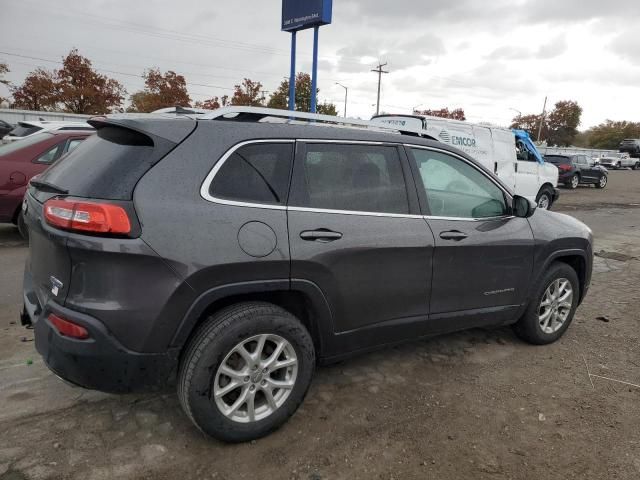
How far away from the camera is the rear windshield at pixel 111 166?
240cm

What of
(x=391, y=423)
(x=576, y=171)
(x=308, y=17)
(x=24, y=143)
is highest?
(x=308, y=17)

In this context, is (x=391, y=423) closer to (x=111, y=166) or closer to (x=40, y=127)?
(x=111, y=166)

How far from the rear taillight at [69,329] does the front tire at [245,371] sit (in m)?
0.49

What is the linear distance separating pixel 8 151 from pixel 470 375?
672 centimetres

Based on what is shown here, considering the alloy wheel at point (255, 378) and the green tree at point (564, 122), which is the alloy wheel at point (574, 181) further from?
the green tree at point (564, 122)

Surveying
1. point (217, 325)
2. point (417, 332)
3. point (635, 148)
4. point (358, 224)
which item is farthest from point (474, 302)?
point (635, 148)

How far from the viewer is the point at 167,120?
2639 mm

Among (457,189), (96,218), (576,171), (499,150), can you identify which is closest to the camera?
(96,218)

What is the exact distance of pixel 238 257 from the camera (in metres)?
2.52

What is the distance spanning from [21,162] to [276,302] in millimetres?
5747

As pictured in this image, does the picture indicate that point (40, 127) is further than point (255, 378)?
Yes

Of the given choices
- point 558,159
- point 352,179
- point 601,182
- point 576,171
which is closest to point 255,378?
point 352,179

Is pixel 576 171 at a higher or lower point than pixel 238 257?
lower

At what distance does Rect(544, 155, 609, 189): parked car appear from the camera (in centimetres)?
2206
